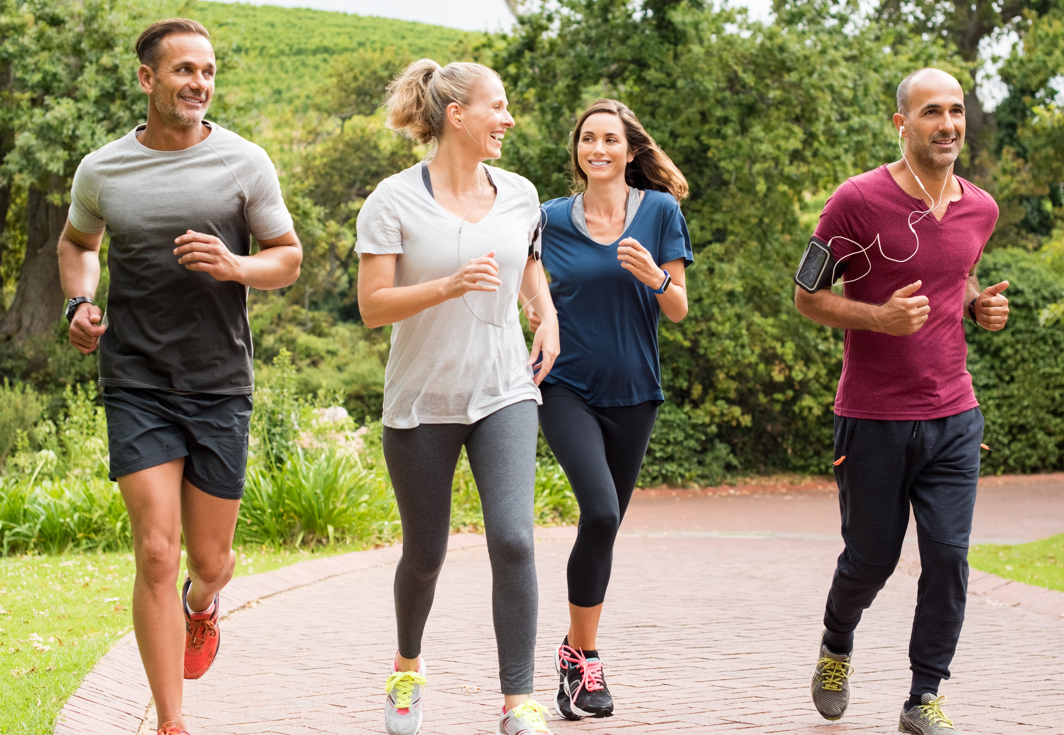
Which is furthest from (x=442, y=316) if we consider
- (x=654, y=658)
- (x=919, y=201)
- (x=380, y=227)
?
(x=654, y=658)

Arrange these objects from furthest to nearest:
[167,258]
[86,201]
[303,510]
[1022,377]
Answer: [1022,377] < [303,510] < [86,201] < [167,258]

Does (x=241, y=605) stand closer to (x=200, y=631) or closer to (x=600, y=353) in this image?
(x=200, y=631)

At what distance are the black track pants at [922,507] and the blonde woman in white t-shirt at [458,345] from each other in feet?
3.67

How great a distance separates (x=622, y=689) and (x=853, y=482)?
1348 millimetres

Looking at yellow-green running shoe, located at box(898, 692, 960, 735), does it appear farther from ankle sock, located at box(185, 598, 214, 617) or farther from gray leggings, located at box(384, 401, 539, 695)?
ankle sock, located at box(185, 598, 214, 617)

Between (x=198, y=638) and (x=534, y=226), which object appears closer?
(x=534, y=226)

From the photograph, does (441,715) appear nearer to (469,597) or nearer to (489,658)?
(489,658)

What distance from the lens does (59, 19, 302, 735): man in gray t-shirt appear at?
3166 mm

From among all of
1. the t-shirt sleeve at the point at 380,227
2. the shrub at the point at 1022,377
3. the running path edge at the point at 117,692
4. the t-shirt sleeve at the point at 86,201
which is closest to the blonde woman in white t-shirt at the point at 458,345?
the t-shirt sleeve at the point at 380,227

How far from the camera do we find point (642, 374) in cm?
393

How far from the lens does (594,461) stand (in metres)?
3.80

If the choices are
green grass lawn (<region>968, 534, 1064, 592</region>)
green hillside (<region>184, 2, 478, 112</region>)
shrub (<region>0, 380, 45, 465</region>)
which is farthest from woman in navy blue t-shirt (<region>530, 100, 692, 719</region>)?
green hillside (<region>184, 2, 478, 112</region>)

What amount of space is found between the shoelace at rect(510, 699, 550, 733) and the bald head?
229 centimetres

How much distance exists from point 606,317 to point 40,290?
17.4 metres
